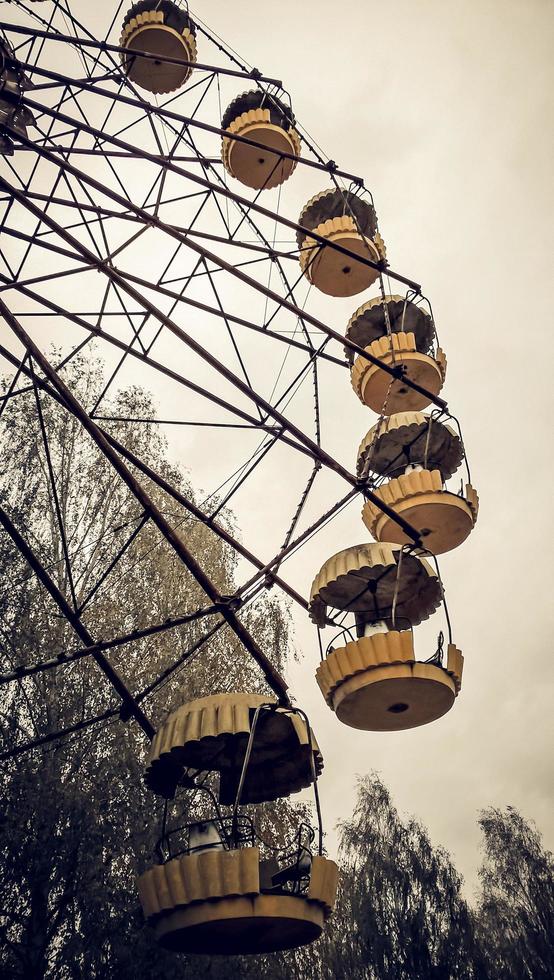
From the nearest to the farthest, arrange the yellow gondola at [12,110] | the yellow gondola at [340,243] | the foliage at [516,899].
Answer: the yellow gondola at [12,110] → the yellow gondola at [340,243] → the foliage at [516,899]

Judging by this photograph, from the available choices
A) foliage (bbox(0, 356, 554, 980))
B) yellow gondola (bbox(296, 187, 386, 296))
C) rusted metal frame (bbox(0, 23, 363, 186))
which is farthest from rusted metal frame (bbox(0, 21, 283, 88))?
foliage (bbox(0, 356, 554, 980))

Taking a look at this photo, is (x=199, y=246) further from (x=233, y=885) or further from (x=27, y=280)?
(x=233, y=885)

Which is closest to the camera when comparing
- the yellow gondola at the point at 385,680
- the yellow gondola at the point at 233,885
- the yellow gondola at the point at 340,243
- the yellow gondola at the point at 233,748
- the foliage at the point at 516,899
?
the yellow gondola at the point at 233,885

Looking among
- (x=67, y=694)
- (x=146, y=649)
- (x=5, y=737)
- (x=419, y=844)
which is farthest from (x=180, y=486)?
(x=419, y=844)

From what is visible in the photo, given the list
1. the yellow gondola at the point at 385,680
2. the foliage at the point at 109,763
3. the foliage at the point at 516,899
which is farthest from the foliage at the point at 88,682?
the foliage at the point at 516,899

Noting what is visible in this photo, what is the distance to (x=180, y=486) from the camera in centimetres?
1578

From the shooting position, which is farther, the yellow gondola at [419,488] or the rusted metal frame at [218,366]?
the yellow gondola at [419,488]

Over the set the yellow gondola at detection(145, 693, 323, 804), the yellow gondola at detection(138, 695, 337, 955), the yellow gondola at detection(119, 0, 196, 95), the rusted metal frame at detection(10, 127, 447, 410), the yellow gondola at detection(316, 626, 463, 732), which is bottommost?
the yellow gondola at detection(138, 695, 337, 955)

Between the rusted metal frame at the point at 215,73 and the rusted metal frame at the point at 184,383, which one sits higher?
the rusted metal frame at the point at 215,73

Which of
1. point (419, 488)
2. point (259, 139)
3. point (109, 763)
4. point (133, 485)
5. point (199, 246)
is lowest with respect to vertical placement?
point (109, 763)

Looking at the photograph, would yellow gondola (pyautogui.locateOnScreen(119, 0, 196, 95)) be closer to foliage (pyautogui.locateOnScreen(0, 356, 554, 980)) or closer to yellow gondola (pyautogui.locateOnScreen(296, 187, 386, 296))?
yellow gondola (pyautogui.locateOnScreen(296, 187, 386, 296))

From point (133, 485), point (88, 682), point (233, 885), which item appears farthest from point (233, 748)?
point (88, 682)

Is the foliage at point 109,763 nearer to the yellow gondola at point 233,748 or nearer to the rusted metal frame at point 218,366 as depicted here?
the yellow gondola at point 233,748

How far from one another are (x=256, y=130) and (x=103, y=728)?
10360 mm
